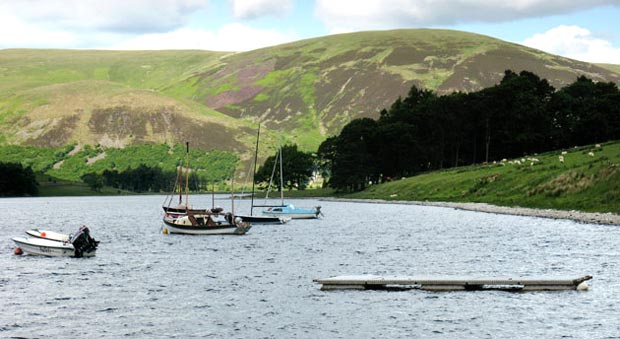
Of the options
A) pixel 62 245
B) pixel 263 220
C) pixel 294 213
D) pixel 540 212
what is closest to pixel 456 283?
pixel 62 245

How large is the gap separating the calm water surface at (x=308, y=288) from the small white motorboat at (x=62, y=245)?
1.39 m

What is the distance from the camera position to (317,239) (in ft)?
333

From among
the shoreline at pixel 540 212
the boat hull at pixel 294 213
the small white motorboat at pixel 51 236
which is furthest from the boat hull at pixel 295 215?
the small white motorboat at pixel 51 236

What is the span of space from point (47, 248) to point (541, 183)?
8442 centimetres

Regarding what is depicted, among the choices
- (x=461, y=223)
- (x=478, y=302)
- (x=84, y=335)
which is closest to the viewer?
(x=84, y=335)

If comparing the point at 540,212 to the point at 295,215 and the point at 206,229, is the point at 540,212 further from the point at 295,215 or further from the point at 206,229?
the point at 295,215

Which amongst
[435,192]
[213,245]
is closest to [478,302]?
[213,245]

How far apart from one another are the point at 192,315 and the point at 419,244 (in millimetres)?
45951

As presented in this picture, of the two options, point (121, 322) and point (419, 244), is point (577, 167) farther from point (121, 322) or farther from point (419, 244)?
point (121, 322)

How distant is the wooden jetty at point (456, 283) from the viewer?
51.7 m

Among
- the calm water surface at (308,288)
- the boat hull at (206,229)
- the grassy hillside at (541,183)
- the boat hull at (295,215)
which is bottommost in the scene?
the calm water surface at (308,288)

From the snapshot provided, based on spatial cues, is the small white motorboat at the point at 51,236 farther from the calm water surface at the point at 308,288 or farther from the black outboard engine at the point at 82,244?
the calm water surface at the point at 308,288

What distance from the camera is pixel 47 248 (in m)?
79.8

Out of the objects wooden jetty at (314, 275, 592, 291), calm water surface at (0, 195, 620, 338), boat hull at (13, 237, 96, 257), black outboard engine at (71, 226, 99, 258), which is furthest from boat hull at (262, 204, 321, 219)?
wooden jetty at (314, 275, 592, 291)
